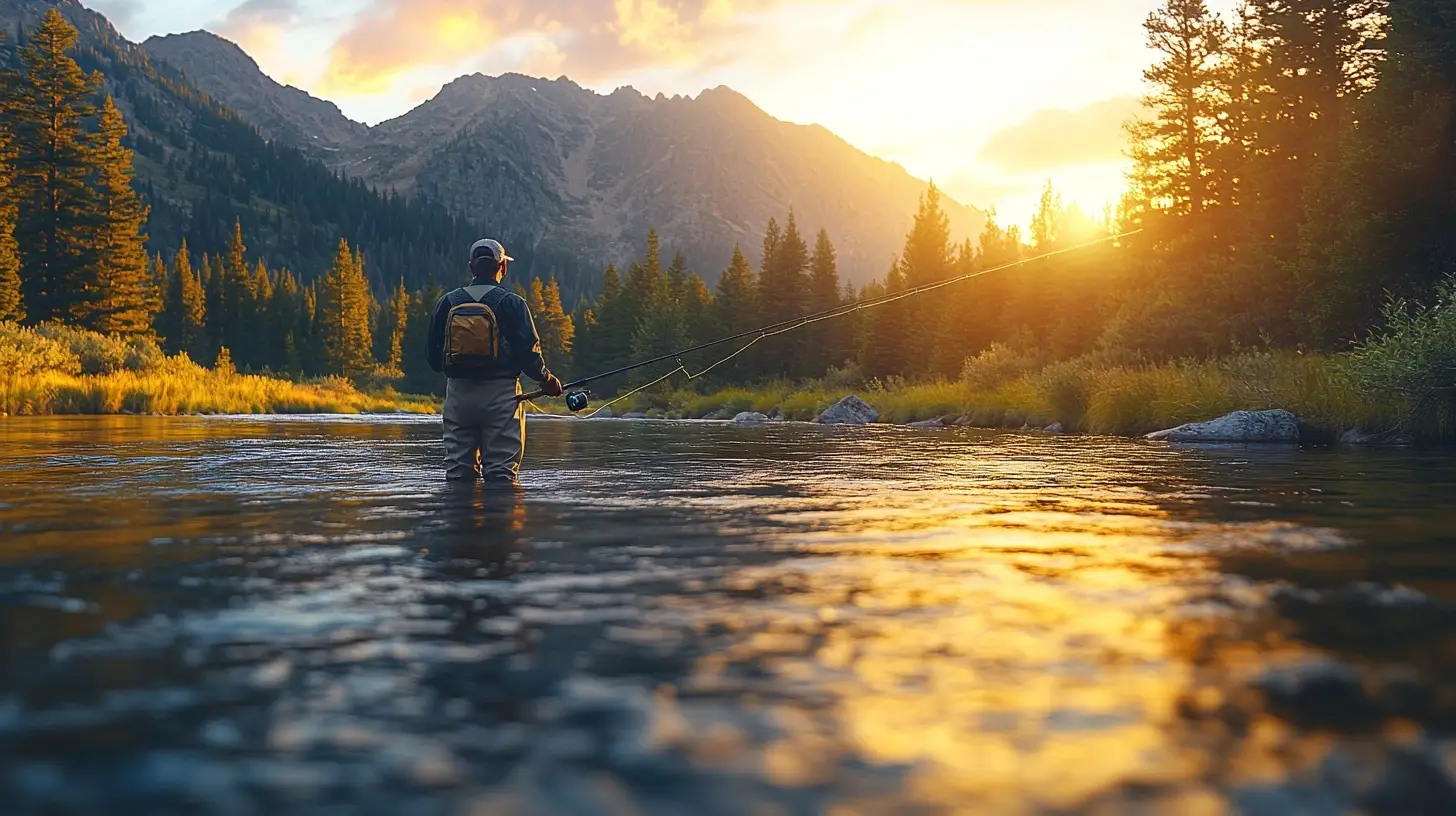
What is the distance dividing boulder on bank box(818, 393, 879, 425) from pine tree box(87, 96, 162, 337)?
97.0 ft

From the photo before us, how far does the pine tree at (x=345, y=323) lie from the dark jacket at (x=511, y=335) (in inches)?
3491

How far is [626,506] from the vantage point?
7.89 metres

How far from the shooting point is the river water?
2.18 metres

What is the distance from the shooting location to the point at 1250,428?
1848 centimetres

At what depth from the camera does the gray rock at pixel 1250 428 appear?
1841cm

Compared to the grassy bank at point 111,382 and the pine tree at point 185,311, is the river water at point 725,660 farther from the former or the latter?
the pine tree at point 185,311

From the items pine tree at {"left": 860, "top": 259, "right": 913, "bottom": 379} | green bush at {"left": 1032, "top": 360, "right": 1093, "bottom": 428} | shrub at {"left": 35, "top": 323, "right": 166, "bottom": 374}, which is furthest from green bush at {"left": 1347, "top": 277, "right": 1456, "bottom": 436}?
pine tree at {"left": 860, "top": 259, "right": 913, "bottom": 379}

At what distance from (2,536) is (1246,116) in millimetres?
37054

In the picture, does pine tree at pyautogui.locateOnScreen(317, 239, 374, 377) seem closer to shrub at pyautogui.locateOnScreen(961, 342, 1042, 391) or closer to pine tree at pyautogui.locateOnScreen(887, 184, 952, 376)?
pine tree at pyautogui.locateOnScreen(887, 184, 952, 376)

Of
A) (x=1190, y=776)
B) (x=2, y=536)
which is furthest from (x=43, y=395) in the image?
(x=1190, y=776)

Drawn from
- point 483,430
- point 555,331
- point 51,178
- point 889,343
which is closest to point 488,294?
point 483,430

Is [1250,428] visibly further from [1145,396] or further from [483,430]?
[483,430]

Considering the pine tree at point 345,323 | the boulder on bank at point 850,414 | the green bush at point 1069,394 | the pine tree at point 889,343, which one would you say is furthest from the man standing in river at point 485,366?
the pine tree at point 345,323

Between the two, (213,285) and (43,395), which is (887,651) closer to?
(43,395)
